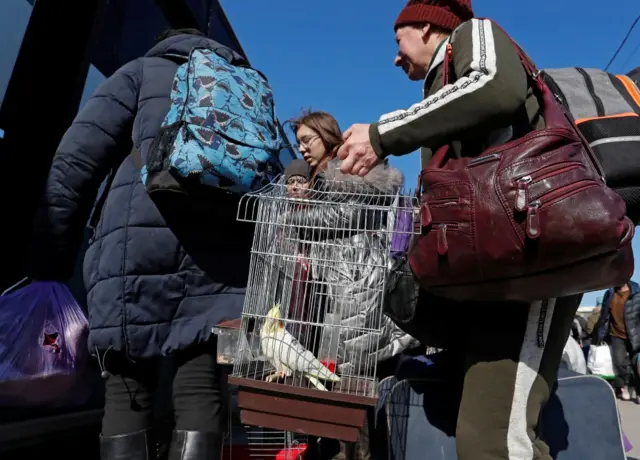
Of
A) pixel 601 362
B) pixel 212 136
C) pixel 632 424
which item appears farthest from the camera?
pixel 601 362

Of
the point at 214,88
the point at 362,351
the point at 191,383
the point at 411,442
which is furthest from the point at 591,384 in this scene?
the point at 214,88

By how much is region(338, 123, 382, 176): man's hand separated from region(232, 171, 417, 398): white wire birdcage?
0.84ft

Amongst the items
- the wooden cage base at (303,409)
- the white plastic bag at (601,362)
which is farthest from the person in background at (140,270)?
the white plastic bag at (601,362)

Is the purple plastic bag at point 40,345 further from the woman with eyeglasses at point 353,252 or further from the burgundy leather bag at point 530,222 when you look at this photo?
the burgundy leather bag at point 530,222

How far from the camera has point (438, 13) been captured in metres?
1.54

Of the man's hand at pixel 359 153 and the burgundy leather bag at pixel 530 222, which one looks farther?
the man's hand at pixel 359 153

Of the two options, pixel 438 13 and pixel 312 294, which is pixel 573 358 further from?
pixel 438 13

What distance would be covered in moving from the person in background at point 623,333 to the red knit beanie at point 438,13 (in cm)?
550

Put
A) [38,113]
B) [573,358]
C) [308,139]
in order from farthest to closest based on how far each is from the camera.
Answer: [573,358], [308,139], [38,113]

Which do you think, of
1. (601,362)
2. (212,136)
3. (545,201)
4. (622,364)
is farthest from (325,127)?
(622,364)

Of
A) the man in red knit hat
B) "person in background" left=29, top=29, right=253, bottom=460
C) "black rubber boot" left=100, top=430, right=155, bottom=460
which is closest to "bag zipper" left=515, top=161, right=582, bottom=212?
the man in red knit hat

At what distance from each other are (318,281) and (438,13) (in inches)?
39.6

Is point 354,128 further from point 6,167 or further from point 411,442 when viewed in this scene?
point 6,167

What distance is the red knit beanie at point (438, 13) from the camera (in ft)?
5.04
